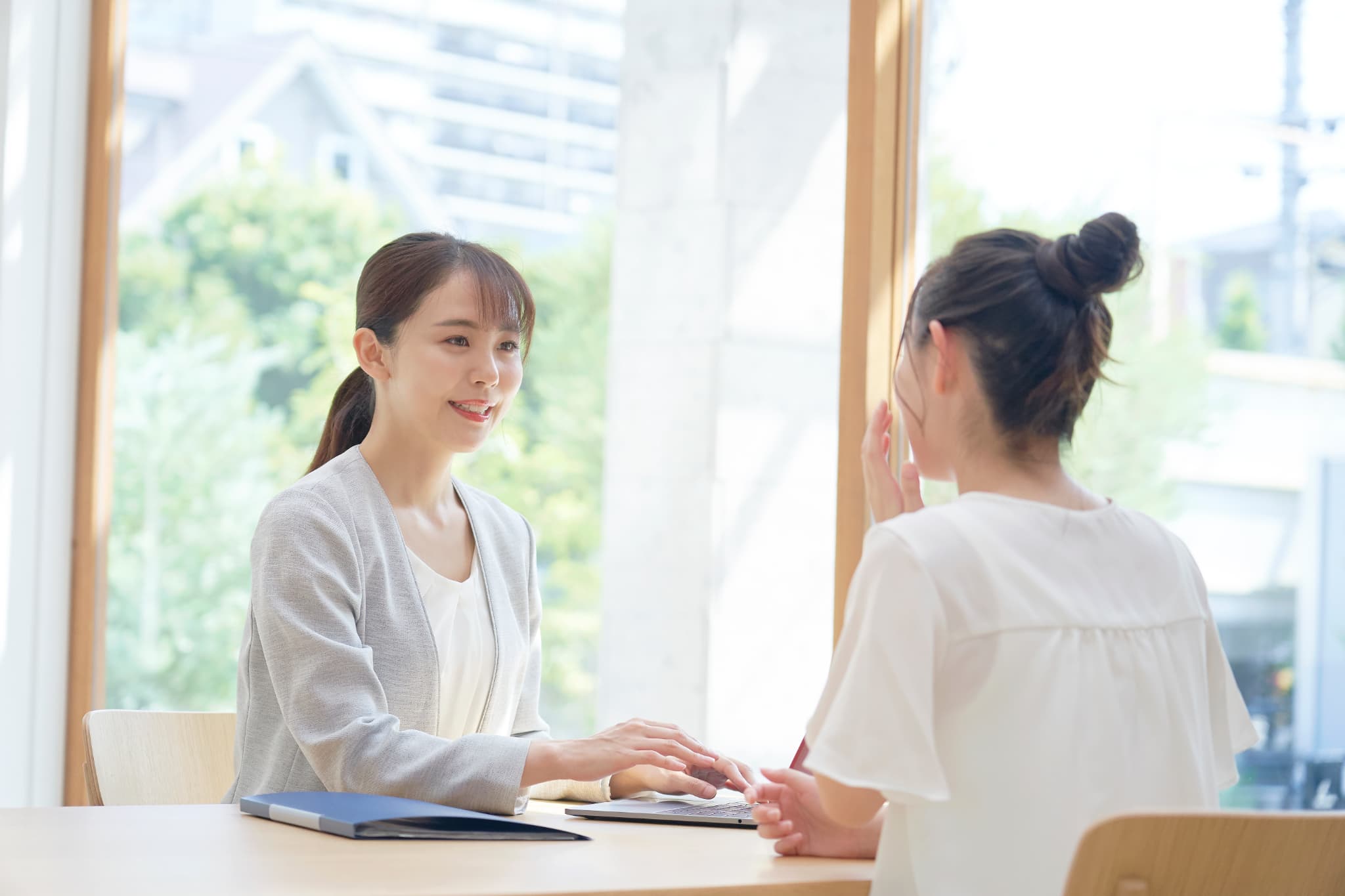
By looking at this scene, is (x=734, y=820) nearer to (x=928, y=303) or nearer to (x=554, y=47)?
(x=928, y=303)

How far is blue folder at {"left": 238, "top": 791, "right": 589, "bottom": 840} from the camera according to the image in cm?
138

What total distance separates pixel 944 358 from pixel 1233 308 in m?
0.91

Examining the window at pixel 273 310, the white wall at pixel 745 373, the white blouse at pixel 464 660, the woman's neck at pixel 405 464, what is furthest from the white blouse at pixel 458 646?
the window at pixel 273 310

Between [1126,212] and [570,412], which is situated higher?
[1126,212]

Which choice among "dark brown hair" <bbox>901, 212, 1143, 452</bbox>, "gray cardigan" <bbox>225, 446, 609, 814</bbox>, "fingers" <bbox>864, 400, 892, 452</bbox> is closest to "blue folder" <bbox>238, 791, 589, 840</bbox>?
"gray cardigan" <bbox>225, 446, 609, 814</bbox>

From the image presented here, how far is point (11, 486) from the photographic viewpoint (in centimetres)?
328

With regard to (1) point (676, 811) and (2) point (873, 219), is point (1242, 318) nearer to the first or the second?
(2) point (873, 219)

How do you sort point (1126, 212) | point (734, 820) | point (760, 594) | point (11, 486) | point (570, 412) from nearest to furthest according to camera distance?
point (734, 820) → point (1126, 212) → point (760, 594) → point (11, 486) → point (570, 412)

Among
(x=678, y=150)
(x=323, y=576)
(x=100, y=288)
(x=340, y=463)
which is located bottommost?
(x=323, y=576)

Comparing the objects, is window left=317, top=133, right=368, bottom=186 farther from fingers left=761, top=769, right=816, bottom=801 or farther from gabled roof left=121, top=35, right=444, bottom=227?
fingers left=761, top=769, right=816, bottom=801

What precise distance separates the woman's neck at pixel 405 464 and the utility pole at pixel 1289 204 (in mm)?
1129

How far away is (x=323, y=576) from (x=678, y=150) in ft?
5.86

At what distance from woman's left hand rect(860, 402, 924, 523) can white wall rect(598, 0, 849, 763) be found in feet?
4.55

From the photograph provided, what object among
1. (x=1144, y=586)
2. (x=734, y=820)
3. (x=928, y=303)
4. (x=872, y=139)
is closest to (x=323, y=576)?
(x=734, y=820)
